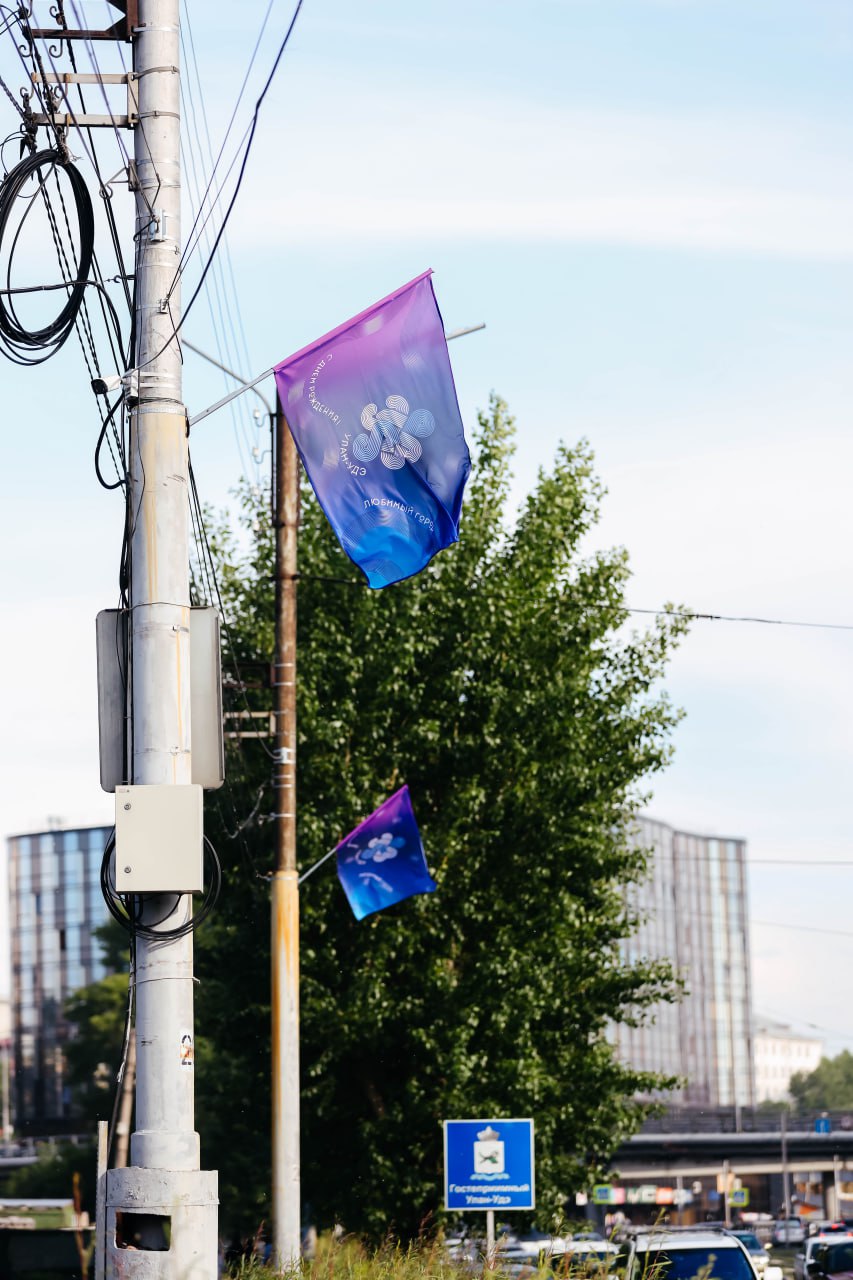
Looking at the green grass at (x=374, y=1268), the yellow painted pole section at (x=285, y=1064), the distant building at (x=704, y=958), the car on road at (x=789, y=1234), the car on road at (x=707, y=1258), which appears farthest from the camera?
the distant building at (x=704, y=958)

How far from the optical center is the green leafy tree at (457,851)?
25.5 metres

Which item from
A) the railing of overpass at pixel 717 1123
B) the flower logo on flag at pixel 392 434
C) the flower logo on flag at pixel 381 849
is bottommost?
the railing of overpass at pixel 717 1123

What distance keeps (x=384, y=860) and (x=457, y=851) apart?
4.61 meters

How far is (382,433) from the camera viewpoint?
34.7 feet

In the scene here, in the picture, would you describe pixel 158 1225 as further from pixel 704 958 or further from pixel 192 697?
pixel 704 958

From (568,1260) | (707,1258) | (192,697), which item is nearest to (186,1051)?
(192,697)

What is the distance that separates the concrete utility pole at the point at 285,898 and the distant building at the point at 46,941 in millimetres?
144907

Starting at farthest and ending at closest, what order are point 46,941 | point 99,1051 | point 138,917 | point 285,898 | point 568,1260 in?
point 46,941
point 99,1051
point 285,898
point 568,1260
point 138,917

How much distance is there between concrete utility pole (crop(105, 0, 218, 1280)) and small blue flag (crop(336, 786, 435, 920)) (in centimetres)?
1323

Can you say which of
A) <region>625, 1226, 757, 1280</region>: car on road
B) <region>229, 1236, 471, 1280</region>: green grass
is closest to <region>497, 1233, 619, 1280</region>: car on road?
<region>229, 1236, 471, 1280</region>: green grass

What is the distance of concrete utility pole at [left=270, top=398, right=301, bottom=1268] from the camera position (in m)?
20.1

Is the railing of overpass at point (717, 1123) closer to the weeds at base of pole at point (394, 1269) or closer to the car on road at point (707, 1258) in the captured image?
the car on road at point (707, 1258)

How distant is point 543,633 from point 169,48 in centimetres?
1902

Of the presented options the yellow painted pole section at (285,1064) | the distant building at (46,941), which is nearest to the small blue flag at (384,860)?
the yellow painted pole section at (285,1064)
